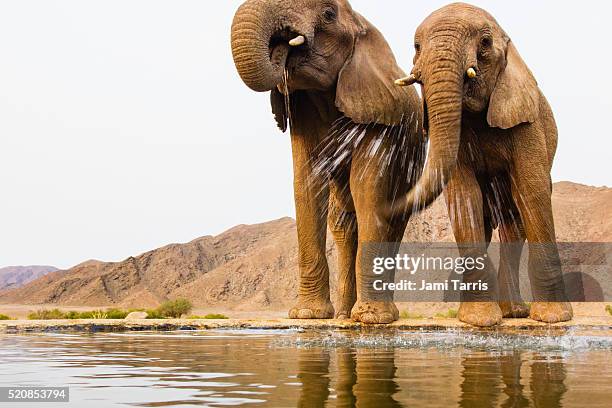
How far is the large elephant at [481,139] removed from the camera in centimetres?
1066

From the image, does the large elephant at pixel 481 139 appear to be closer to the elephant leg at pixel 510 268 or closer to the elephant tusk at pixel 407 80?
the elephant tusk at pixel 407 80

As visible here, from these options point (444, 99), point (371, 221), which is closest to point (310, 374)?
point (444, 99)

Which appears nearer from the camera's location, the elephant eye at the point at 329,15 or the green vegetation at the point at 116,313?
the elephant eye at the point at 329,15

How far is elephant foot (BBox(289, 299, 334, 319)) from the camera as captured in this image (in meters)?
12.1

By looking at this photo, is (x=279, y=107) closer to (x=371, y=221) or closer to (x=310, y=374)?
(x=371, y=221)

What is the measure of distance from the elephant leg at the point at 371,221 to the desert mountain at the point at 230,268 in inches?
1323

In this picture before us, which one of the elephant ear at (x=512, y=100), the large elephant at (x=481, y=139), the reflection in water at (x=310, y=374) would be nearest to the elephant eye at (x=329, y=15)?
the large elephant at (x=481, y=139)

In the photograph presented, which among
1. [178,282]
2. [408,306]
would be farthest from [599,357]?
[178,282]

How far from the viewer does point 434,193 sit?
11492 millimetres

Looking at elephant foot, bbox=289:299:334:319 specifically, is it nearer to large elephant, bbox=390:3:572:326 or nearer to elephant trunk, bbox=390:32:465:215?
large elephant, bbox=390:3:572:326

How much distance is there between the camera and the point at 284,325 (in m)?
11.8

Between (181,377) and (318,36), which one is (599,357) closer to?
(181,377)

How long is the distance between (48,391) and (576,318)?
834 centimetres

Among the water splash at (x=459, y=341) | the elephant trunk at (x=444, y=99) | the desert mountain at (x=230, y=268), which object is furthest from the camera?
the desert mountain at (x=230, y=268)
